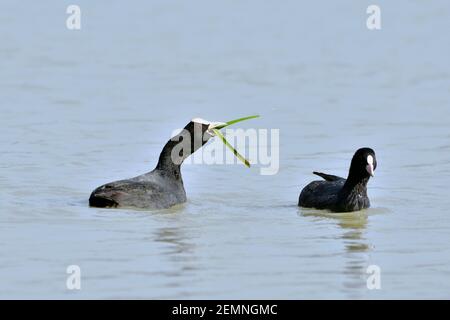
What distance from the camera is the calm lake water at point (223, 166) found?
11062 mm

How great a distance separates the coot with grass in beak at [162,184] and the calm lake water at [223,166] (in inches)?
7.1

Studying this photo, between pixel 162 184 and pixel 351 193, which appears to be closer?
pixel 351 193

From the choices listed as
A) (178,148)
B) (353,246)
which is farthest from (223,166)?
(353,246)

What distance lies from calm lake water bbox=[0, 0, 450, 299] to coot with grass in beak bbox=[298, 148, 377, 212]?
194 mm

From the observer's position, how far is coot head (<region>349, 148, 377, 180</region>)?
47.3 feet

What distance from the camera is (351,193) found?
14.4 m

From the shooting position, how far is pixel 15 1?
29.6 meters

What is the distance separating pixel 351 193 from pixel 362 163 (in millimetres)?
420

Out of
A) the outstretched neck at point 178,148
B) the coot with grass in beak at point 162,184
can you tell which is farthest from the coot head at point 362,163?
the outstretched neck at point 178,148

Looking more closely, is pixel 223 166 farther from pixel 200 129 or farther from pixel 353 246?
pixel 353 246

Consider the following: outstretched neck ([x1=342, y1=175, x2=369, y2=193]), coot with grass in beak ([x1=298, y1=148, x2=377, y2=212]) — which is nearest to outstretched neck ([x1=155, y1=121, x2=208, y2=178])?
coot with grass in beak ([x1=298, y1=148, x2=377, y2=212])

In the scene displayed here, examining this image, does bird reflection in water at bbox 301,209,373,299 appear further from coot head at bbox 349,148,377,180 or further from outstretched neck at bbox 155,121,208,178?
outstretched neck at bbox 155,121,208,178

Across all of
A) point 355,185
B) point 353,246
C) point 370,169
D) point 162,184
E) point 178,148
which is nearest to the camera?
point 353,246
